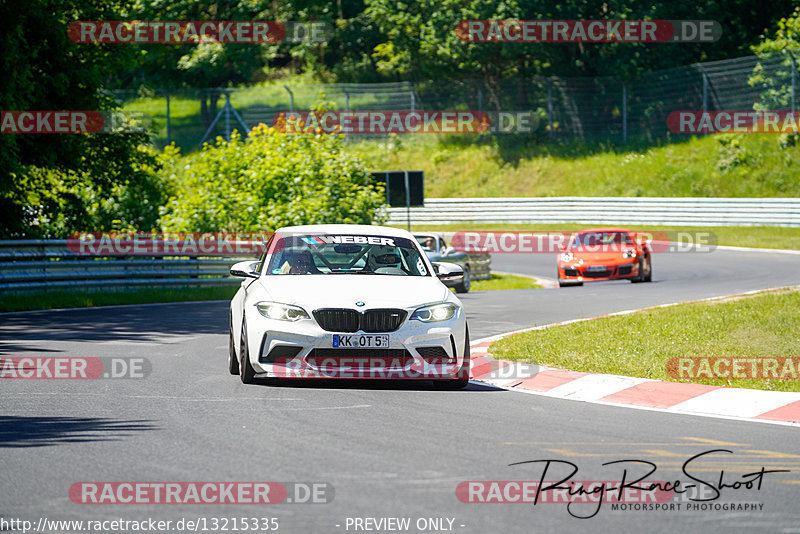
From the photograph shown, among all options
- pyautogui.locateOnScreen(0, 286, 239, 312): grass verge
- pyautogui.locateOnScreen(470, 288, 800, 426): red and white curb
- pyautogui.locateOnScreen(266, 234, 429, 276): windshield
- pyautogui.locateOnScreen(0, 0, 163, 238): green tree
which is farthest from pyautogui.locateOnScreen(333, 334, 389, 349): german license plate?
pyautogui.locateOnScreen(0, 0, 163, 238): green tree

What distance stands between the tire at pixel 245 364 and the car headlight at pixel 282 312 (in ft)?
1.02

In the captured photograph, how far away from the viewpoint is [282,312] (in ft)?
32.2

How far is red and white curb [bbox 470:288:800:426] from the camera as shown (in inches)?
359

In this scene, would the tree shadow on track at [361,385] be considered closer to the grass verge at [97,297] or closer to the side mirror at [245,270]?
the side mirror at [245,270]

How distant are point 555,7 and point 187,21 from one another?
20.2 metres

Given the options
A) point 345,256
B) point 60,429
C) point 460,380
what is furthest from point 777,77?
point 60,429

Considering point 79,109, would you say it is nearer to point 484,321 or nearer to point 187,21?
point 484,321

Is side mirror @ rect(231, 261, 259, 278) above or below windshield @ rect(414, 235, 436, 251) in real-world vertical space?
above

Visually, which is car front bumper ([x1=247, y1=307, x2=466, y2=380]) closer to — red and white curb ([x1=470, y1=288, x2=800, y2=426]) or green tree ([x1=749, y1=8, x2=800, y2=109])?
red and white curb ([x1=470, y1=288, x2=800, y2=426])

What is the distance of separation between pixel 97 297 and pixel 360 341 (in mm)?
12987

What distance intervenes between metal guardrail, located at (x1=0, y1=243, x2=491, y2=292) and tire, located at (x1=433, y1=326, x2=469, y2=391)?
12.8 meters

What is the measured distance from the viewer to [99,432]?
789 centimetres

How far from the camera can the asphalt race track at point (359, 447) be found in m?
5.75

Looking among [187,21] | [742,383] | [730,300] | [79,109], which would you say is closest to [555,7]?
[187,21]
